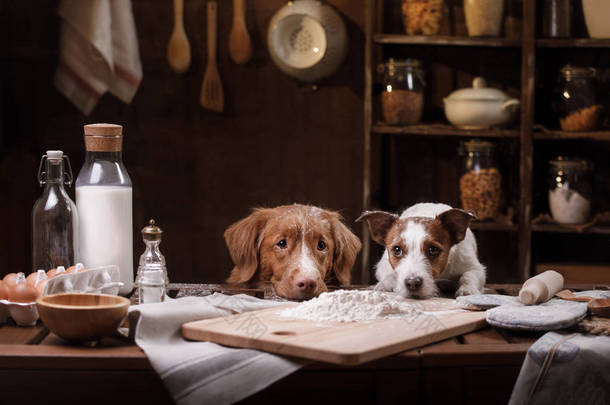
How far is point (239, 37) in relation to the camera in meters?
3.77

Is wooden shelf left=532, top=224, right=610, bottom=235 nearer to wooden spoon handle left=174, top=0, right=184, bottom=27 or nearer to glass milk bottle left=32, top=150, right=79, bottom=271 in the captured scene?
wooden spoon handle left=174, top=0, right=184, bottom=27

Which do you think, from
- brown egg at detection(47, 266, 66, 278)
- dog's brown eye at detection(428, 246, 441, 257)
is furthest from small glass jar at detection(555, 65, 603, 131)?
brown egg at detection(47, 266, 66, 278)

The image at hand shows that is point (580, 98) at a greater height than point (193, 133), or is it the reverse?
point (580, 98)

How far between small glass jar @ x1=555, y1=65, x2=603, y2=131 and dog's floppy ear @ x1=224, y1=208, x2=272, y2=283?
6.62 ft

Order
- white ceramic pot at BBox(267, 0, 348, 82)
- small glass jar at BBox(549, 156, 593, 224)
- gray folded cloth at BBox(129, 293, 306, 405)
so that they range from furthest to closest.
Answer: white ceramic pot at BBox(267, 0, 348, 82) → small glass jar at BBox(549, 156, 593, 224) → gray folded cloth at BBox(129, 293, 306, 405)

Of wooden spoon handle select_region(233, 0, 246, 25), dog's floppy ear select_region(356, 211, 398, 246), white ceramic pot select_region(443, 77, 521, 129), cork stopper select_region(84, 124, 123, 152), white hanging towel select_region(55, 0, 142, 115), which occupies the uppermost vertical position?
wooden spoon handle select_region(233, 0, 246, 25)

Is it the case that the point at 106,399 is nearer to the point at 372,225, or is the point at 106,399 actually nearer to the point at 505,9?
the point at 372,225

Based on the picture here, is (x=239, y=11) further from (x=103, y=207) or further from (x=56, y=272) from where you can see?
(x=56, y=272)

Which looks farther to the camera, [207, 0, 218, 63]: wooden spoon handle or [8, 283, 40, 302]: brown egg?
[207, 0, 218, 63]: wooden spoon handle

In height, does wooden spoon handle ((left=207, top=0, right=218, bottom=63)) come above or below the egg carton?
above

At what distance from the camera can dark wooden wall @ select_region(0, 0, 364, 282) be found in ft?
12.6

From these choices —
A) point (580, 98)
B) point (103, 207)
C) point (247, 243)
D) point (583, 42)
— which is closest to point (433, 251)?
point (247, 243)

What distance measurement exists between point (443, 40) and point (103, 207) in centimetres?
218

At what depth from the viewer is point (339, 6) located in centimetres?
383
